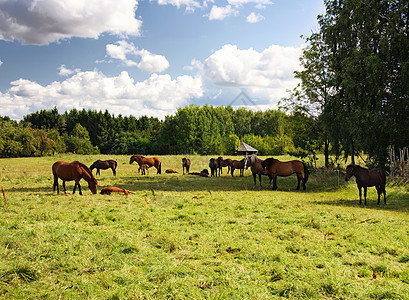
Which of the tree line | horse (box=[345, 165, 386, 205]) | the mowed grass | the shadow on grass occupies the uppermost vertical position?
the tree line

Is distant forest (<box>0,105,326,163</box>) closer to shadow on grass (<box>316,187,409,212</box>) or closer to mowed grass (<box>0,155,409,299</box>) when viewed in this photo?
shadow on grass (<box>316,187,409,212</box>)

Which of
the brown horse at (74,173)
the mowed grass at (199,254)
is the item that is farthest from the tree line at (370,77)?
the brown horse at (74,173)

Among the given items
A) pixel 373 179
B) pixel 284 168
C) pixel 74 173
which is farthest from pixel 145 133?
pixel 373 179

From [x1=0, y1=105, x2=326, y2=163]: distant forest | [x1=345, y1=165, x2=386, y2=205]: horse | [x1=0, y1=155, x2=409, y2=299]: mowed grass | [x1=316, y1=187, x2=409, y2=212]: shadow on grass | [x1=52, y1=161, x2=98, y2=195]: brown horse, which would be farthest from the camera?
[x1=0, y1=105, x2=326, y2=163]: distant forest

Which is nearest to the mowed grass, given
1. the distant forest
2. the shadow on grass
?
the shadow on grass

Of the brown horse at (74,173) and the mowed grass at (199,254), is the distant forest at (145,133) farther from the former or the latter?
the mowed grass at (199,254)

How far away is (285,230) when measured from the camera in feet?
23.5

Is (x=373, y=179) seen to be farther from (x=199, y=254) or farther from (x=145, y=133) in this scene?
(x=145, y=133)

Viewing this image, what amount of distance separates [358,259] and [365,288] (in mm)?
1294

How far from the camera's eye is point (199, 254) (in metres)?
5.56

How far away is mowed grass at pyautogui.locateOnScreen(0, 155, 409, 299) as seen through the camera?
420cm

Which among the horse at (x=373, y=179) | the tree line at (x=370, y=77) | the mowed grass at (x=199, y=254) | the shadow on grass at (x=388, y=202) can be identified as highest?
the tree line at (x=370, y=77)

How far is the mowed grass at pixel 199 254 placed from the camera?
4.20 meters

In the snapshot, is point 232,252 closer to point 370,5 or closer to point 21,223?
point 21,223
